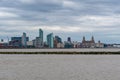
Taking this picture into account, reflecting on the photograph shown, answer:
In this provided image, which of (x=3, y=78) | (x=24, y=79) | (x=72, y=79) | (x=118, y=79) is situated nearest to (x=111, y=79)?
(x=118, y=79)

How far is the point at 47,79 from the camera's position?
163ft

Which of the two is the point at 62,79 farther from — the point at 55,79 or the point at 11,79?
the point at 11,79

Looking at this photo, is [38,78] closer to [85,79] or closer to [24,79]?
[24,79]

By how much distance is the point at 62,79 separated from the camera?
49469mm

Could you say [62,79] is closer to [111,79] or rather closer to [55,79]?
[55,79]

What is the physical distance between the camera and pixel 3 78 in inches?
1967

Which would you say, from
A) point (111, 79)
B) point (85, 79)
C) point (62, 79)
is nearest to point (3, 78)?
point (62, 79)

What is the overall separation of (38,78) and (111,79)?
11.0 meters

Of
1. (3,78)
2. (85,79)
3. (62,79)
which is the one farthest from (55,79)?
(3,78)

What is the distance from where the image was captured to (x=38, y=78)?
50.8 metres

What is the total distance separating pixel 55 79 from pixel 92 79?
5479 millimetres

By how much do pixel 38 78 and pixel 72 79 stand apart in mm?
5513

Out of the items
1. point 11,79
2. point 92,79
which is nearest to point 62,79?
point 92,79

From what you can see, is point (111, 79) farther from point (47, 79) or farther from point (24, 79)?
point (24, 79)
